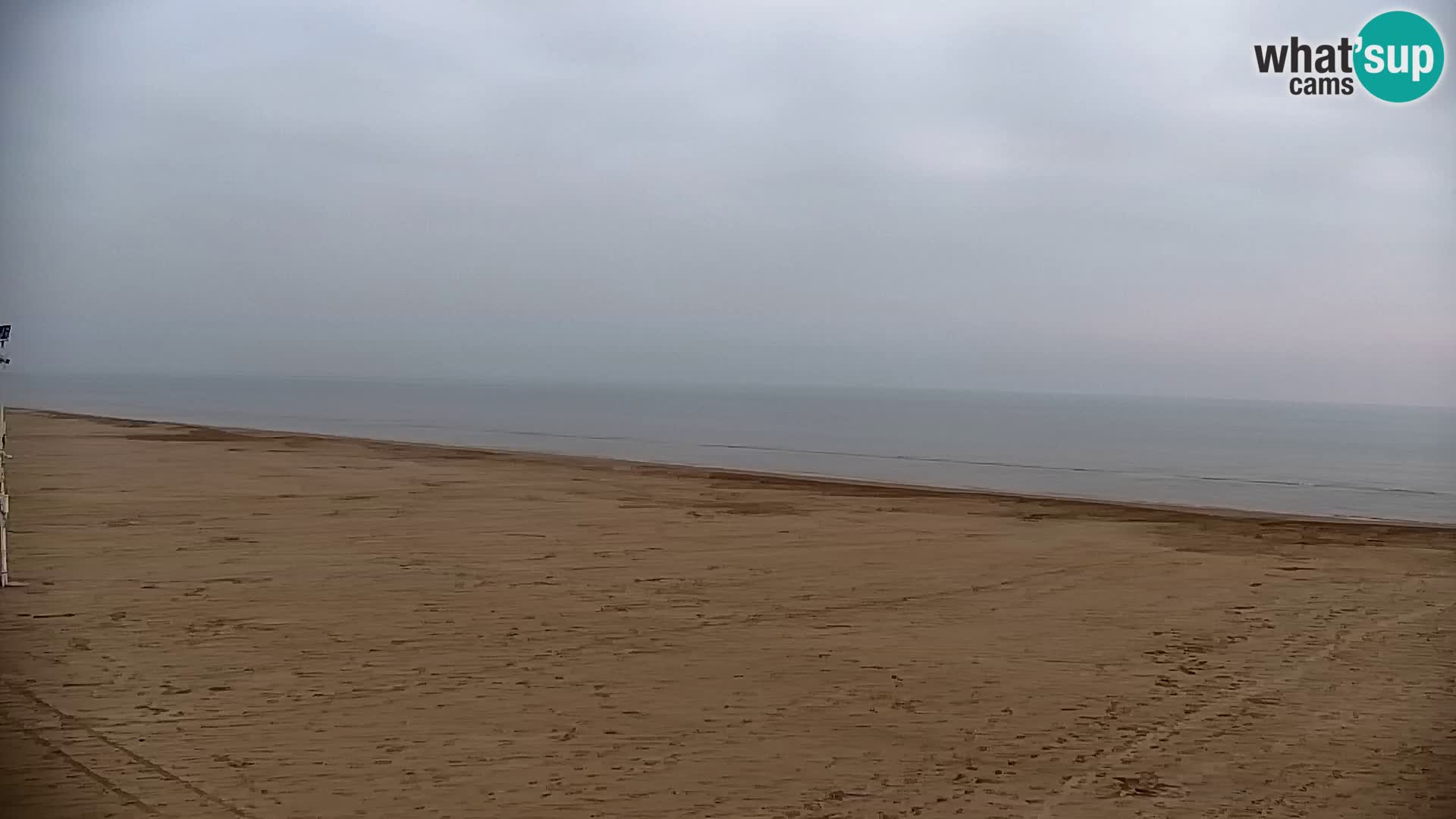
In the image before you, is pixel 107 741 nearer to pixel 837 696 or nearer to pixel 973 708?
pixel 837 696

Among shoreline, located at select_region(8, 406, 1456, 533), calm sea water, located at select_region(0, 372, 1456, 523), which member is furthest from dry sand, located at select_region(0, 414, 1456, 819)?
A: shoreline, located at select_region(8, 406, 1456, 533)

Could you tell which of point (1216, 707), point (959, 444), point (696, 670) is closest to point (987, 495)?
point (1216, 707)

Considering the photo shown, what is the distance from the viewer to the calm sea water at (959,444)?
18844 mm

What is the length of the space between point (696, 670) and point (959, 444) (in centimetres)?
2767

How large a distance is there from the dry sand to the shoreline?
255cm

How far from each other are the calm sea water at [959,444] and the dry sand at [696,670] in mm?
1409

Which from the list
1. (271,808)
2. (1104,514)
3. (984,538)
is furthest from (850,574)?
(1104,514)

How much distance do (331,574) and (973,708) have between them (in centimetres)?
489

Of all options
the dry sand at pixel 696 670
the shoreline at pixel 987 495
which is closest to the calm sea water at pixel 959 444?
the shoreline at pixel 987 495

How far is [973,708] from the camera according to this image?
509cm

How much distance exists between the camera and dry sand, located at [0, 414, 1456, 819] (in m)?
3.96

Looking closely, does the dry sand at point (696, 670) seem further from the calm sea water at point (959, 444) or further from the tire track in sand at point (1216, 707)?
the calm sea water at point (959, 444)

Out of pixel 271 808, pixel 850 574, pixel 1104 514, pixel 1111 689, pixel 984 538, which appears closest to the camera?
pixel 271 808

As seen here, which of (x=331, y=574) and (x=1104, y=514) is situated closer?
(x=331, y=574)
